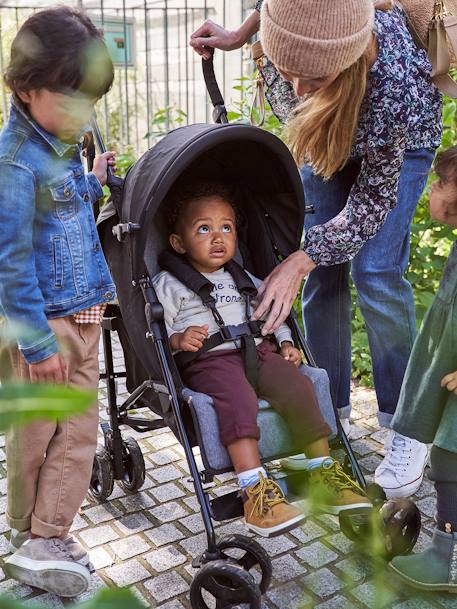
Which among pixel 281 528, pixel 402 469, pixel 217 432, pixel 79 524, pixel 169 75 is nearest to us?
pixel 281 528

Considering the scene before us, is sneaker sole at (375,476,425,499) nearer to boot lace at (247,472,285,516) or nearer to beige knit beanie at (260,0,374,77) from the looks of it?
boot lace at (247,472,285,516)

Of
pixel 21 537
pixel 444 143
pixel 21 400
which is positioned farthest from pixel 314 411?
pixel 444 143

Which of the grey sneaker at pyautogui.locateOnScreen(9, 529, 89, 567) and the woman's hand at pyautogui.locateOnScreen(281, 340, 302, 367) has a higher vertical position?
the woman's hand at pyautogui.locateOnScreen(281, 340, 302, 367)

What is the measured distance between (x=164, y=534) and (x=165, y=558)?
0.53 ft

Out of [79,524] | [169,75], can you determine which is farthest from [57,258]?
[169,75]

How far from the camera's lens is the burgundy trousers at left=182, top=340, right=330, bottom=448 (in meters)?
2.31

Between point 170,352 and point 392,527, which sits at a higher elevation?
point 170,352

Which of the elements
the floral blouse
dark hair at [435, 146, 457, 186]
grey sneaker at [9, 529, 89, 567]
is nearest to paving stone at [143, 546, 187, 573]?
grey sneaker at [9, 529, 89, 567]

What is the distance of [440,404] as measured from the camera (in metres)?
2.42

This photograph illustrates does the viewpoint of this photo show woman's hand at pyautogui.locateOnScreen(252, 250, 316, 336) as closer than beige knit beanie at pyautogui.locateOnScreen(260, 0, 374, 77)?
No

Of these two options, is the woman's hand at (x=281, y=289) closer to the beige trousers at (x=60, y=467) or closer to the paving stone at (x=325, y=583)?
the beige trousers at (x=60, y=467)

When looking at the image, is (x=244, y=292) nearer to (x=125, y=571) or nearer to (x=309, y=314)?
(x=309, y=314)

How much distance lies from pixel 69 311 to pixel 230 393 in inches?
22.6

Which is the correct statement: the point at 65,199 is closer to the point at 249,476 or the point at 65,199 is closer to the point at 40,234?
the point at 40,234
